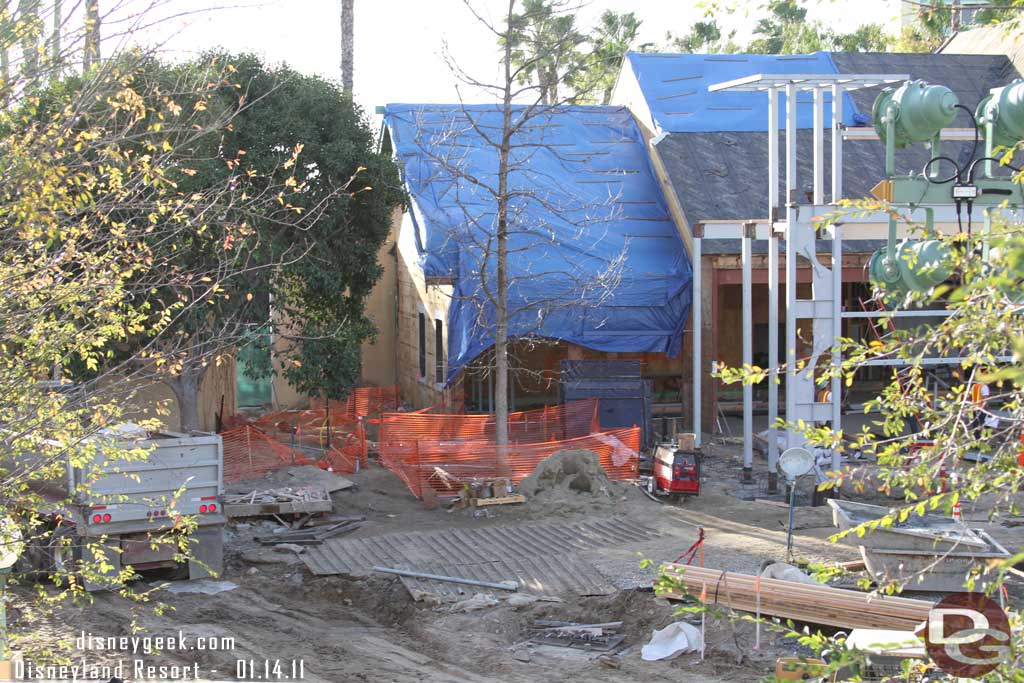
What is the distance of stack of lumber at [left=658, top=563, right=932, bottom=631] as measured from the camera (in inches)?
404

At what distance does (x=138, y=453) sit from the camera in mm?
7102

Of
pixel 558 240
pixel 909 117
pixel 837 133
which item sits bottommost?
pixel 558 240

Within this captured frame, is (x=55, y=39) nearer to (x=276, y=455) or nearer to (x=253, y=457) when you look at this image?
(x=253, y=457)

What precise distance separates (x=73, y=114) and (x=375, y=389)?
21.9 metres

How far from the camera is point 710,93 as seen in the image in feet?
91.6

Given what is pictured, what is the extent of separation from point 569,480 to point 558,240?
738 cm

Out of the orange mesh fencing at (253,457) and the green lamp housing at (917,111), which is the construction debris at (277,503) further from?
the green lamp housing at (917,111)

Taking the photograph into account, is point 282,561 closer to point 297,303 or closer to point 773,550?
point 773,550

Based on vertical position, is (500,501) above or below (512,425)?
below

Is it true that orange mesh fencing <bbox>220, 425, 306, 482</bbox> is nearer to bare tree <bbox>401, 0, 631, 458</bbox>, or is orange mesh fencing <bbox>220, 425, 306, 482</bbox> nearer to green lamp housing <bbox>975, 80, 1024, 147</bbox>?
bare tree <bbox>401, 0, 631, 458</bbox>

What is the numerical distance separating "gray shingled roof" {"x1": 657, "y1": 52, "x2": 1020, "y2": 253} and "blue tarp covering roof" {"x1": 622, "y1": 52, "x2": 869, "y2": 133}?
41 centimetres

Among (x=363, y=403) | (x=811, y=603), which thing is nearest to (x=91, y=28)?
(x=811, y=603)

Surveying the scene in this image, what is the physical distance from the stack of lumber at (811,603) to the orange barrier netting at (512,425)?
398 inches

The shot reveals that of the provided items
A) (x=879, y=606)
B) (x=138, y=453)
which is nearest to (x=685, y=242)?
(x=879, y=606)
